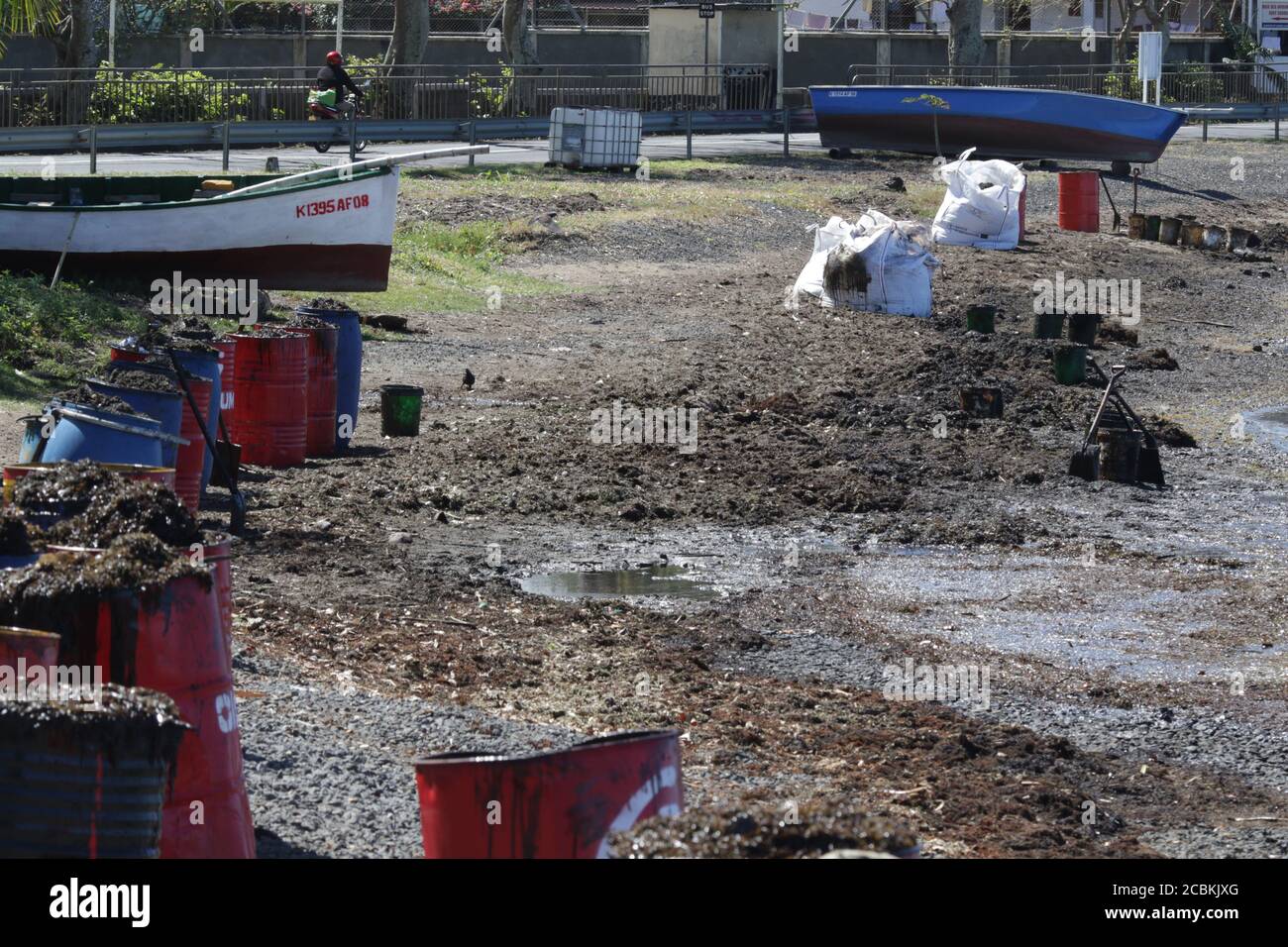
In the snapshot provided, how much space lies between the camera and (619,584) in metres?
10.6

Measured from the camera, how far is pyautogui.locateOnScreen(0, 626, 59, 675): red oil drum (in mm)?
4941

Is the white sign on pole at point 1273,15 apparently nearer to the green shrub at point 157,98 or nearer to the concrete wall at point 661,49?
the concrete wall at point 661,49

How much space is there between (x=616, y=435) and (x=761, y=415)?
153cm

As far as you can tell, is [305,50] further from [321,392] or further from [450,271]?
[321,392]

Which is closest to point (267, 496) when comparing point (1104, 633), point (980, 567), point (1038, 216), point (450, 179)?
point (980, 567)

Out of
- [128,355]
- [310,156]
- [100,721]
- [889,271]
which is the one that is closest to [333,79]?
[310,156]

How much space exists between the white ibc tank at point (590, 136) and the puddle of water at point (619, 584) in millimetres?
21332

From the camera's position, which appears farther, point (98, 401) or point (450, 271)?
point (450, 271)

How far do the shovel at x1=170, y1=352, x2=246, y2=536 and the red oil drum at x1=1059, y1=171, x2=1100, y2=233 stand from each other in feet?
65.5

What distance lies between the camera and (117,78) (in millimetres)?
32812

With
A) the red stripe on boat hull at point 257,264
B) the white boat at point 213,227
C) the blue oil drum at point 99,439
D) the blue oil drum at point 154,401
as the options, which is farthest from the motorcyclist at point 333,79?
the blue oil drum at point 99,439

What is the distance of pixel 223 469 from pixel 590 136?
22.1 m

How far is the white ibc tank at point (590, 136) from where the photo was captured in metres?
31.3
